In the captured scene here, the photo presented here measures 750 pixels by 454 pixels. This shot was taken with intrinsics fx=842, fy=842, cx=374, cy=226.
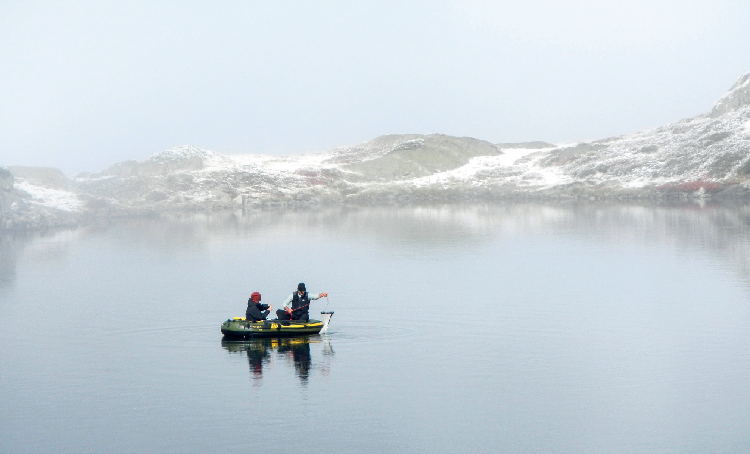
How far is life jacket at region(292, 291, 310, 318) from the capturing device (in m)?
31.2

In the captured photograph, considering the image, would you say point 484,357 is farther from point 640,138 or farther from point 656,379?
point 640,138

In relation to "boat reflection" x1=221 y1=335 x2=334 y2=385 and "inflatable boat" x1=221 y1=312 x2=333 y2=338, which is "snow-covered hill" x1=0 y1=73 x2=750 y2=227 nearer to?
"inflatable boat" x1=221 y1=312 x2=333 y2=338

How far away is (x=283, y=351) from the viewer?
2998 centimetres

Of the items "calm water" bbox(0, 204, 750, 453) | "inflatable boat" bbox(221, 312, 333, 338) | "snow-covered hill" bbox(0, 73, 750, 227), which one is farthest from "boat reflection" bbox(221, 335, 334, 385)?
"snow-covered hill" bbox(0, 73, 750, 227)

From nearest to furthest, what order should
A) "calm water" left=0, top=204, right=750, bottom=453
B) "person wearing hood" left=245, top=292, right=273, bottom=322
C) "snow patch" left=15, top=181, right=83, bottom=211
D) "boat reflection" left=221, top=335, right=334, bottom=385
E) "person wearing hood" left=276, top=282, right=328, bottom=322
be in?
"calm water" left=0, top=204, right=750, bottom=453 < "boat reflection" left=221, top=335, right=334, bottom=385 < "person wearing hood" left=245, top=292, right=273, bottom=322 < "person wearing hood" left=276, top=282, right=328, bottom=322 < "snow patch" left=15, top=181, right=83, bottom=211

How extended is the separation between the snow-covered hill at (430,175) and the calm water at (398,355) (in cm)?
5885

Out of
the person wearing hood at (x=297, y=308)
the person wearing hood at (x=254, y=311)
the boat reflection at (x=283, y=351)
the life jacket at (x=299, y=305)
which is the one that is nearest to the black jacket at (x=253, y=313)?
the person wearing hood at (x=254, y=311)

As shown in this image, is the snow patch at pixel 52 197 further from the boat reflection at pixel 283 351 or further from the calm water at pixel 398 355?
the boat reflection at pixel 283 351

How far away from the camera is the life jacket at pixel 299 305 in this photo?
31248 mm

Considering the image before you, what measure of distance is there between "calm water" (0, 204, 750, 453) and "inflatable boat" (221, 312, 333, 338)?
1.65ft

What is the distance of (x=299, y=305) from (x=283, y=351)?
2.14 meters

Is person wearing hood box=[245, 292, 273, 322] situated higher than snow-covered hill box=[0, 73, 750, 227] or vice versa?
snow-covered hill box=[0, 73, 750, 227]

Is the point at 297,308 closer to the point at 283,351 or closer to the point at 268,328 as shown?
the point at 268,328

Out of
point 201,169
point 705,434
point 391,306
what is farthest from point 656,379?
point 201,169
